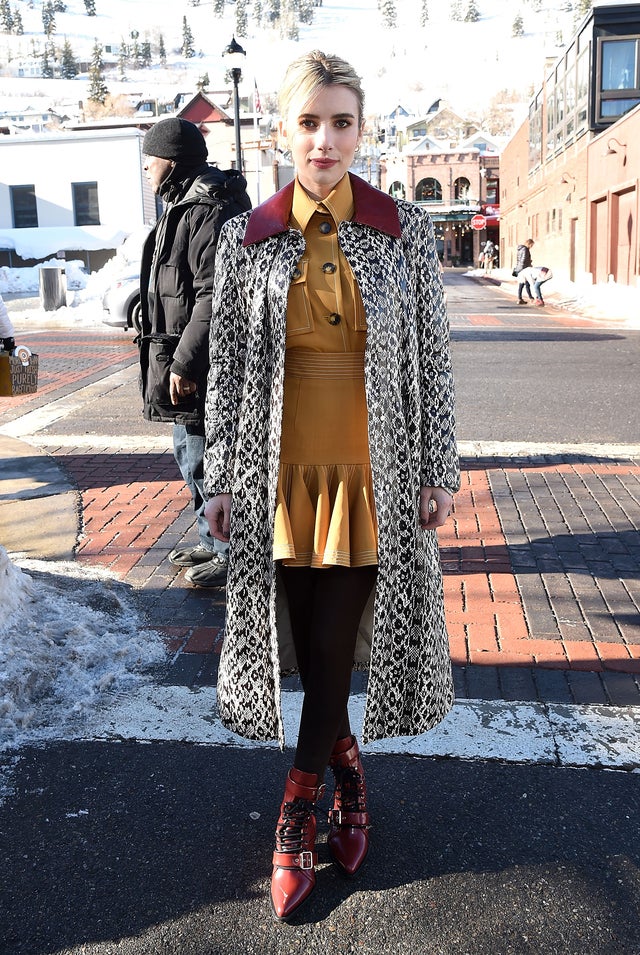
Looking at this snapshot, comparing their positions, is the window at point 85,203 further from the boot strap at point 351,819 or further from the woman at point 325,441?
the boot strap at point 351,819

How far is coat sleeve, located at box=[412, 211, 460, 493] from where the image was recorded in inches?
96.3

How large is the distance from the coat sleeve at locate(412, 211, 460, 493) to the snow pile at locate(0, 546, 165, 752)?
167cm

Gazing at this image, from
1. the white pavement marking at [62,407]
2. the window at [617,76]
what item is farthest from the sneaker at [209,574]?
the window at [617,76]

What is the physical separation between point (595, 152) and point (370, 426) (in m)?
34.4

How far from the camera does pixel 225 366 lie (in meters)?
2.47

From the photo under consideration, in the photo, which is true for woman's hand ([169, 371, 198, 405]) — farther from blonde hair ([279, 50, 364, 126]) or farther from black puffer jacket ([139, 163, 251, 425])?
blonde hair ([279, 50, 364, 126])

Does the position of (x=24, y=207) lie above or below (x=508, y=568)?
above

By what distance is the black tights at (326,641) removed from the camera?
7.91ft

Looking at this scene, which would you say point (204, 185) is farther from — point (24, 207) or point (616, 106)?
point (24, 207)

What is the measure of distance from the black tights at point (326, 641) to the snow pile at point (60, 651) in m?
1.17

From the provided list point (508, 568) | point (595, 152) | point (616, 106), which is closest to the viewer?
point (508, 568)

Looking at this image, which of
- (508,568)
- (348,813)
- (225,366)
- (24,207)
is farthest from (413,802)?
(24,207)

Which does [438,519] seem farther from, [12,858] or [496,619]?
[496,619]

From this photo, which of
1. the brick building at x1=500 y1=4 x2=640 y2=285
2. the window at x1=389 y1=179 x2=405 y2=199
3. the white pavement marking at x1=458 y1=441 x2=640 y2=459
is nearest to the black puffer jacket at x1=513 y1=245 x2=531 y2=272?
the brick building at x1=500 y1=4 x2=640 y2=285
